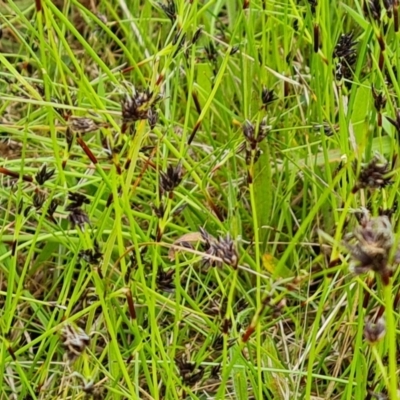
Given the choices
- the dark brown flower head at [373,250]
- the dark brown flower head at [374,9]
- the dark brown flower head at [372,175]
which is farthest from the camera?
the dark brown flower head at [374,9]

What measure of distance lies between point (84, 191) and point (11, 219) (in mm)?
117

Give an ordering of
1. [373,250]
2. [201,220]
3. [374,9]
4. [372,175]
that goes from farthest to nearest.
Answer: [201,220] → [374,9] → [372,175] → [373,250]

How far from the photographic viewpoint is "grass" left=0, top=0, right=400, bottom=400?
747 millimetres

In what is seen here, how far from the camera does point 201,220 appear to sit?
1.13 metres

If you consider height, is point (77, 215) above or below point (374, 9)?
below

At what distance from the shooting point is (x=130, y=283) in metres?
0.82

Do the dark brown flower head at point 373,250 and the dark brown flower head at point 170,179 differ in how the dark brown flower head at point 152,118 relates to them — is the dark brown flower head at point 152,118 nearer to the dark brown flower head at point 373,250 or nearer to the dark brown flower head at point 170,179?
the dark brown flower head at point 170,179

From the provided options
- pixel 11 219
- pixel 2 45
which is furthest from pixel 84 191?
pixel 2 45

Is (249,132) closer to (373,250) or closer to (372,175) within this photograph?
(372,175)

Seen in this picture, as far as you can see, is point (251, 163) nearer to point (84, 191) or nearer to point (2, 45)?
point (84, 191)

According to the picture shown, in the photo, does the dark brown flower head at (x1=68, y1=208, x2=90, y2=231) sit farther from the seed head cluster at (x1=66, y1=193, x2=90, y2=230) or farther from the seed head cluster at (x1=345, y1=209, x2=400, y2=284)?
the seed head cluster at (x1=345, y1=209, x2=400, y2=284)

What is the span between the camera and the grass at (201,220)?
747 mm

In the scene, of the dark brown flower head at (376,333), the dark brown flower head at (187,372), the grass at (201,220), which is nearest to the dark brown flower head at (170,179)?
the grass at (201,220)

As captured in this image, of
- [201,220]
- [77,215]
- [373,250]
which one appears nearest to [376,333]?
[373,250]
